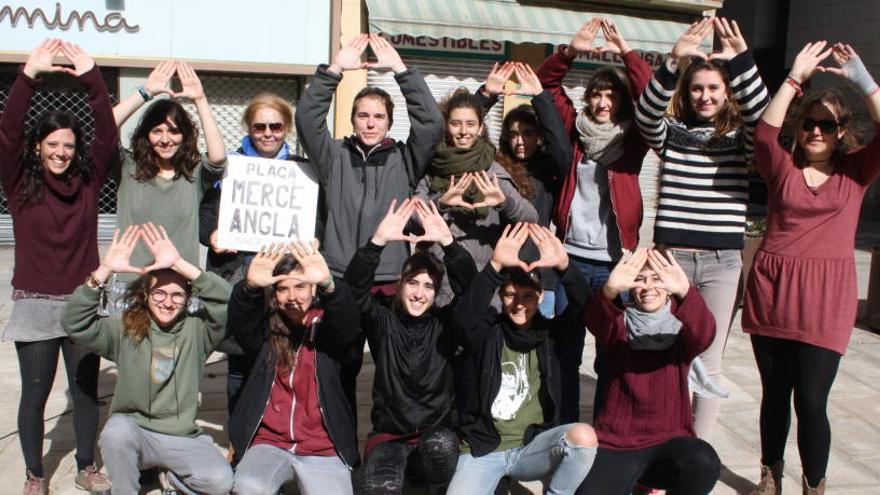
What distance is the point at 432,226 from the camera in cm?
413

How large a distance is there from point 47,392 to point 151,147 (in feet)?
3.99

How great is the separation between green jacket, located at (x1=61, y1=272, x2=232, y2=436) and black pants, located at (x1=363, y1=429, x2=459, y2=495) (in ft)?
2.71

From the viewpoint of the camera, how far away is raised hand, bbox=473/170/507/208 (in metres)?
4.27

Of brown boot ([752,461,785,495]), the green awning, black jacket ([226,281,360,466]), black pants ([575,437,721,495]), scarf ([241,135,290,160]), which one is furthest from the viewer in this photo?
the green awning

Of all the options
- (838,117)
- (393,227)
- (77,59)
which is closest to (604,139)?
(838,117)

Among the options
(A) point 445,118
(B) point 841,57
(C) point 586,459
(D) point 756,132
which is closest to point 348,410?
(C) point 586,459

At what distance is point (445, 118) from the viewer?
458 cm

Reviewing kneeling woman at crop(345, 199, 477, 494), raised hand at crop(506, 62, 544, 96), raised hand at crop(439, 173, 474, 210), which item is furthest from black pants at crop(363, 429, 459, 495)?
raised hand at crop(506, 62, 544, 96)

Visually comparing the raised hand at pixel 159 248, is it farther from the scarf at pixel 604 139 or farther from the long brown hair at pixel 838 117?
the long brown hair at pixel 838 117

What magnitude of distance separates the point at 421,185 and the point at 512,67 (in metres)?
0.85

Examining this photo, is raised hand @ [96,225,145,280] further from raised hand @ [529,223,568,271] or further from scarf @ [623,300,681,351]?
scarf @ [623,300,681,351]

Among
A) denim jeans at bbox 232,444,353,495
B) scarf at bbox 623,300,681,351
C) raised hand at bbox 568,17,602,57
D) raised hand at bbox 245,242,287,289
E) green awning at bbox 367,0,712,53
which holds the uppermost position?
green awning at bbox 367,0,712,53

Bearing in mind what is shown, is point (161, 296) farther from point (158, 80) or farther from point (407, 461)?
point (407, 461)

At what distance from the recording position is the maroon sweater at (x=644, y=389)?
385 cm
